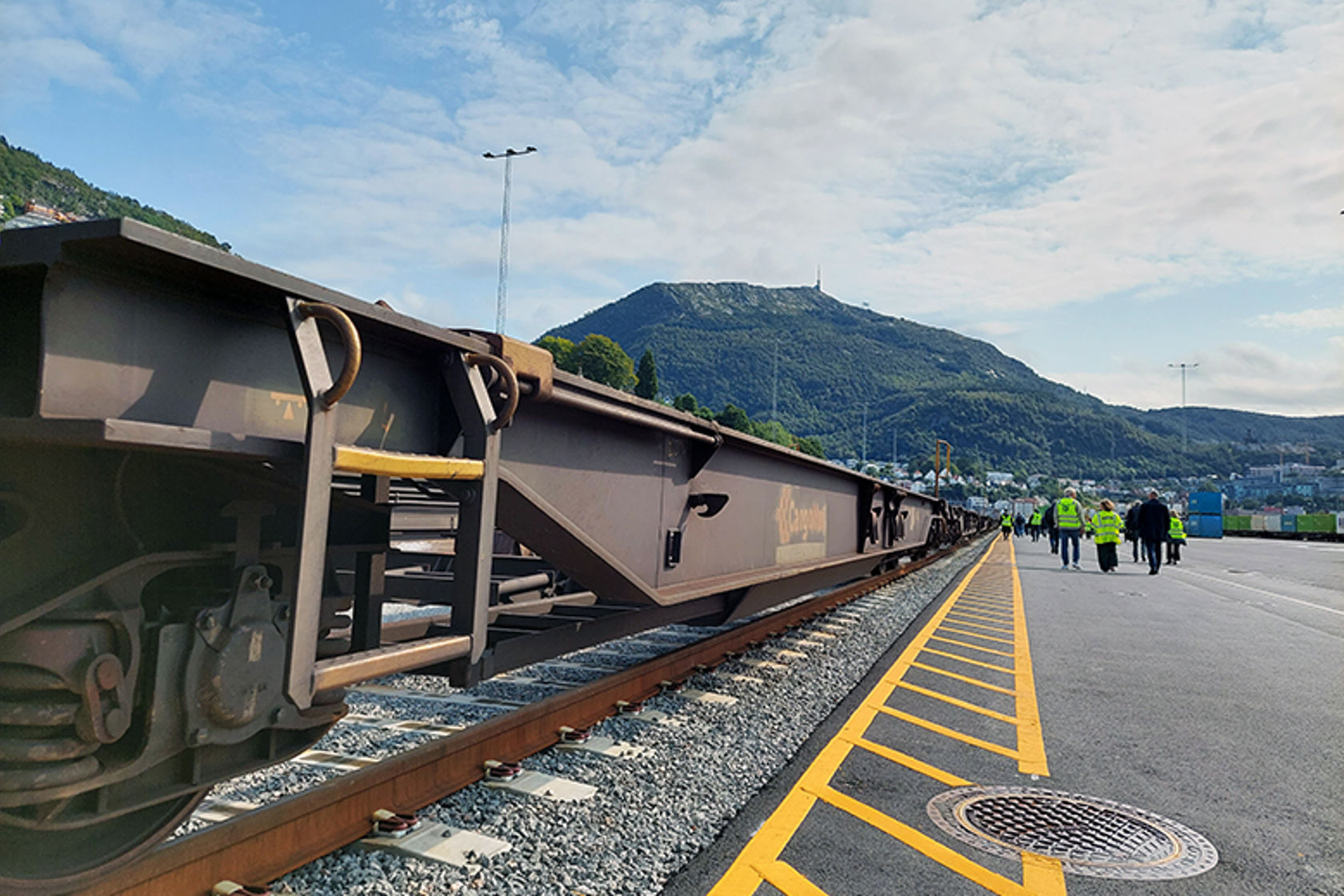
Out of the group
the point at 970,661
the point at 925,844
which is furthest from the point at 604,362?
the point at 925,844

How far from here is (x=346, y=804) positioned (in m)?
2.87

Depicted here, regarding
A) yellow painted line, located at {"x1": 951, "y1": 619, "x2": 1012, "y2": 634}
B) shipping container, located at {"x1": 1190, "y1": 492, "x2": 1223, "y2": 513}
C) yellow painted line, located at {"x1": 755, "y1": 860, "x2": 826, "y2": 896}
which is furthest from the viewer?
shipping container, located at {"x1": 1190, "y1": 492, "x2": 1223, "y2": 513}

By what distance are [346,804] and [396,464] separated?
1.46m

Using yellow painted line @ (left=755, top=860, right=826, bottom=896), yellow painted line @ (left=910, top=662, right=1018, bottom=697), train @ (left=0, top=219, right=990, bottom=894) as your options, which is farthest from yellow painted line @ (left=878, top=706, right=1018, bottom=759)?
train @ (left=0, top=219, right=990, bottom=894)

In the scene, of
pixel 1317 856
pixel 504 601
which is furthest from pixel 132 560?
pixel 1317 856

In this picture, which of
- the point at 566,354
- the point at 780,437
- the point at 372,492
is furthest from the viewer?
the point at 566,354

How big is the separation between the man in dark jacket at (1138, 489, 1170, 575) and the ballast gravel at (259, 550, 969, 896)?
1387 centimetres

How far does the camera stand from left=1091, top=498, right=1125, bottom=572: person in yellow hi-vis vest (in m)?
17.6

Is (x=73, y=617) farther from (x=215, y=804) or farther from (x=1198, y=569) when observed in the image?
(x=1198, y=569)

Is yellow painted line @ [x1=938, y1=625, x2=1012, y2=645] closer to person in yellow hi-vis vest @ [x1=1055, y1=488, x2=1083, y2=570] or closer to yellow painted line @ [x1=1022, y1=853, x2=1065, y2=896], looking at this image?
yellow painted line @ [x1=1022, y1=853, x2=1065, y2=896]

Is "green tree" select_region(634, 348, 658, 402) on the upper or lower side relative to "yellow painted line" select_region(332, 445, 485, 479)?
upper

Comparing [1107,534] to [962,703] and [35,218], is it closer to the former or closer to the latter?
[962,703]

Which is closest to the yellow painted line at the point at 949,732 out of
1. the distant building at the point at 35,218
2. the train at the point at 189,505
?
the train at the point at 189,505

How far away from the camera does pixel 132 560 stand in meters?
1.95
